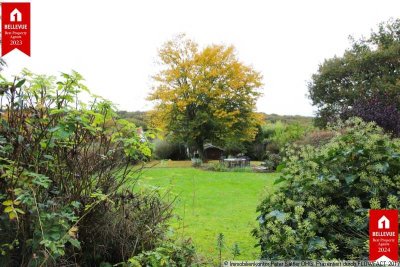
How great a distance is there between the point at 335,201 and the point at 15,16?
3.67m

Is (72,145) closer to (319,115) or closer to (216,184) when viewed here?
(216,184)

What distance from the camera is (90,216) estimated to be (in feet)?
9.41

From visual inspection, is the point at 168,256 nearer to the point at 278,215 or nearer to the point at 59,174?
the point at 278,215

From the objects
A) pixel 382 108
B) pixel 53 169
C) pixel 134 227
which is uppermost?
pixel 382 108

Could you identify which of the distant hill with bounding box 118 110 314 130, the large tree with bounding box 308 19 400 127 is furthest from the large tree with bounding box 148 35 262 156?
the large tree with bounding box 308 19 400 127

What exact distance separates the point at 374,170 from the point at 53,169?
223cm

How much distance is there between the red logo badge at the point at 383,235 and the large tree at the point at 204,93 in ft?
67.7

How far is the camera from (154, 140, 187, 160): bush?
2598 cm

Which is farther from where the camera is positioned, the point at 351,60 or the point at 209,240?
Answer: the point at 351,60

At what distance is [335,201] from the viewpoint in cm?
270

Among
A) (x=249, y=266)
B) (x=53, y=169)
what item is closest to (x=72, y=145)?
(x=53, y=169)

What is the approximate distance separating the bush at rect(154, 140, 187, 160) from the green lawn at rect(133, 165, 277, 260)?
1276 centimetres

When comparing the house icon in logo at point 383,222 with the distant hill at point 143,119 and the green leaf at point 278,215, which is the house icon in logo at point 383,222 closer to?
the green leaf at point 278,215

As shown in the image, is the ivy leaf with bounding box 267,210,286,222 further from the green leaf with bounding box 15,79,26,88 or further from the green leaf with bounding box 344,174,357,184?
the green leaf with bounding box 15,79,26,88
